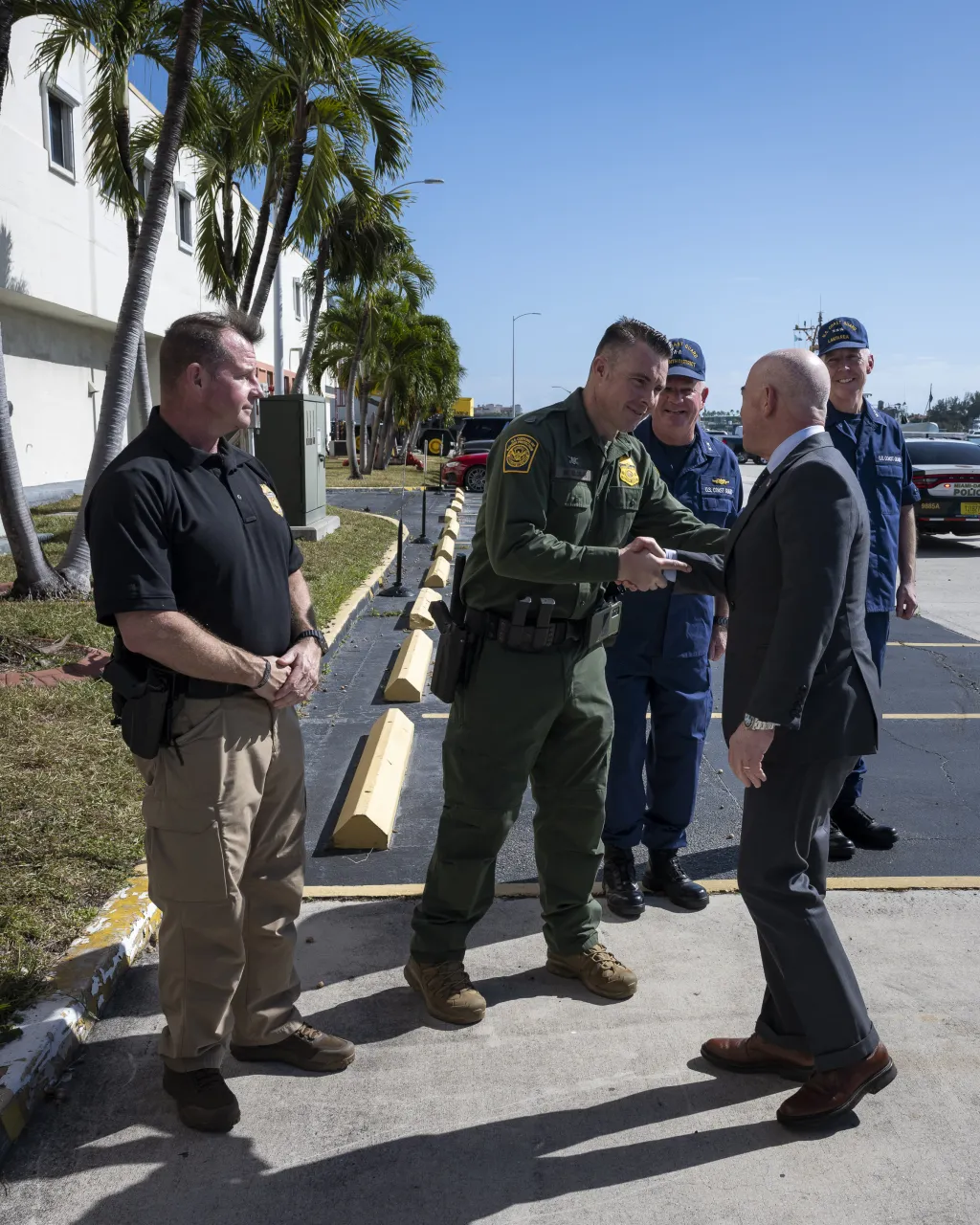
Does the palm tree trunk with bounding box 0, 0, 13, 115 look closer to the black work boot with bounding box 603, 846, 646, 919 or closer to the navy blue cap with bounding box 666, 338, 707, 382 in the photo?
the navy blue cap with bounding box 666, 338, 707, 382

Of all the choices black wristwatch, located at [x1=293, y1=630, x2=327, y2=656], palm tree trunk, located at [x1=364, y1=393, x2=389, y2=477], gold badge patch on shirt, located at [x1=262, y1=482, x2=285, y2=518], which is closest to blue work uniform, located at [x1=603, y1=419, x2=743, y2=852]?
black wristwatch, located at [x1=293, y1=630, x2=327, y2=656]

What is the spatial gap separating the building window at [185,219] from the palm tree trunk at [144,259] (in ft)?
54.7

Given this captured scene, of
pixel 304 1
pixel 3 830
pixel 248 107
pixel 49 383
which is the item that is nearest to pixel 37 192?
A: pixel 49 383

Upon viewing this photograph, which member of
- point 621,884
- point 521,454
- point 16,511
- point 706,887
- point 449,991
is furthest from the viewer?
point 16,511

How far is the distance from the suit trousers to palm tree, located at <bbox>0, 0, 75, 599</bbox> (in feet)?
22.7

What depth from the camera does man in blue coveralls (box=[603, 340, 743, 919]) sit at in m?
4.11

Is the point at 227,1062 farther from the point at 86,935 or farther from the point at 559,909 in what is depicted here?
the point at 559,909

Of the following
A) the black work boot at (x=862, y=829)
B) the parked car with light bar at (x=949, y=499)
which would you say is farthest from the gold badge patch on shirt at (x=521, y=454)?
the parked car with light bar at (x=949, y=499)

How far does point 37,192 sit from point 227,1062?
1708 cm

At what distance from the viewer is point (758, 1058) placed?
9.98 feet

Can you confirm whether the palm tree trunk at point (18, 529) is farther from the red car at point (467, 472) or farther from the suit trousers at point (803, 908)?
the red car at point (467, 472)

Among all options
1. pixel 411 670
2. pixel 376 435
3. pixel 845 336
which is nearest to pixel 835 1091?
pixel 845 336

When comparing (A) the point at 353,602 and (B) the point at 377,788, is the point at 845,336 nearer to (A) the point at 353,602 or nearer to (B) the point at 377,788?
(B) the point at 377,788

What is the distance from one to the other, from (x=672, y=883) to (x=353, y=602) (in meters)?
6.25
